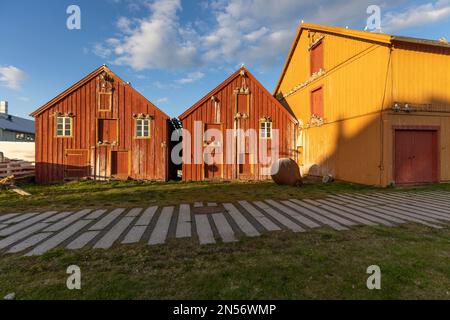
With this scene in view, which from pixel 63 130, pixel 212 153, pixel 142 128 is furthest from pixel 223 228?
pixel 63 130

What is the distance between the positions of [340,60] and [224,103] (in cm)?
815

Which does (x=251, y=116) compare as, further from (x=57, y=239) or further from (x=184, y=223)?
(x=57, y=239)

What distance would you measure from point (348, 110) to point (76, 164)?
1814 centimetres

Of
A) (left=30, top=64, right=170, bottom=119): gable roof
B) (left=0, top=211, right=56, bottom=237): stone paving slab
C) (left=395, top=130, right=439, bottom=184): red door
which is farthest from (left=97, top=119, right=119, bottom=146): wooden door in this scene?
(left=395, top=130, right=439, bottom=184): red door

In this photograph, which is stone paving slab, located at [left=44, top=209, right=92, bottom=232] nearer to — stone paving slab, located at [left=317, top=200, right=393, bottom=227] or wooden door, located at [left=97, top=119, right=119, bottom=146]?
stone paving slab, located at [left=317, top=200, right=393, bottom=227]

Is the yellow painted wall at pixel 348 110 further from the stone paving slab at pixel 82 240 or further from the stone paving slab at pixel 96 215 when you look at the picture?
the stone paving slab at pixel 82 240

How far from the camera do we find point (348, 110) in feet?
47.5

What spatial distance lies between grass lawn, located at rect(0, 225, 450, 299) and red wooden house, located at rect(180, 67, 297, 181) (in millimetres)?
12436

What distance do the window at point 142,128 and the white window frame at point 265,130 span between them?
8.26 meters

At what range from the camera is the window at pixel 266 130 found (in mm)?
17875

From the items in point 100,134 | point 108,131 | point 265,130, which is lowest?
point 100,134

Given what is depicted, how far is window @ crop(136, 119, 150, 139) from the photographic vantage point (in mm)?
16484

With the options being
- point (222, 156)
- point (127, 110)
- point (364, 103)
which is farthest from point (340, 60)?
point (127, 110)

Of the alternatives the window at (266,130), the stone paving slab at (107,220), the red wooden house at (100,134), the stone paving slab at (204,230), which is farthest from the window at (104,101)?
the stone paving slab at (204,230)
